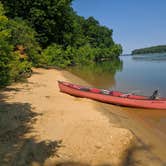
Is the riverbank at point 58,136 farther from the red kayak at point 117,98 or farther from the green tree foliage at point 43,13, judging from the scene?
the green tree foliage at point 43,13

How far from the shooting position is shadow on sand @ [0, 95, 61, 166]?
8.05 metres

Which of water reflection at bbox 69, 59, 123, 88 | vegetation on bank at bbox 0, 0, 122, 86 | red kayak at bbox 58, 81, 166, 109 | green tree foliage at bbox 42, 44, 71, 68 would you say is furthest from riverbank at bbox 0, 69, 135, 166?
green tree foliage at bbox 42, 44, 71, 68

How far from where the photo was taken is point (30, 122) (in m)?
11.5

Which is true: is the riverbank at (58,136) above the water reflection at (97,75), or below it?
above

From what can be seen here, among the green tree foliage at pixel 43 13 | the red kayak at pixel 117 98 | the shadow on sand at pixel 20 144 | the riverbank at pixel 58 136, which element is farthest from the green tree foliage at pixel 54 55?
the shadow on sand at pixel 20 144

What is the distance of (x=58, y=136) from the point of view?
9977mm

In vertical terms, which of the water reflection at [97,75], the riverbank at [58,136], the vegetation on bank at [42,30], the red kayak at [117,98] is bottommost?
the water reflection at [97,75]

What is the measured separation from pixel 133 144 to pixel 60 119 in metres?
3.33

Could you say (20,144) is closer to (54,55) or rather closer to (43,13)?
(54,55)

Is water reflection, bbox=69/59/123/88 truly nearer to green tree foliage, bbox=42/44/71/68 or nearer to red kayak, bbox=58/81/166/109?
green tree foliage, bbox=42/44/71/68

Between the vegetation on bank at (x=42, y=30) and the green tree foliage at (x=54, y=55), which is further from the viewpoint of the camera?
the green tree foliage at (x=54, y=55)

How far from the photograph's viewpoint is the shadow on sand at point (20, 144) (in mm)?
8047

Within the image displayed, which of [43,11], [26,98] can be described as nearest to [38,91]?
[26,98]

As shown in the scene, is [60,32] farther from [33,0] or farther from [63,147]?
[63,147]
